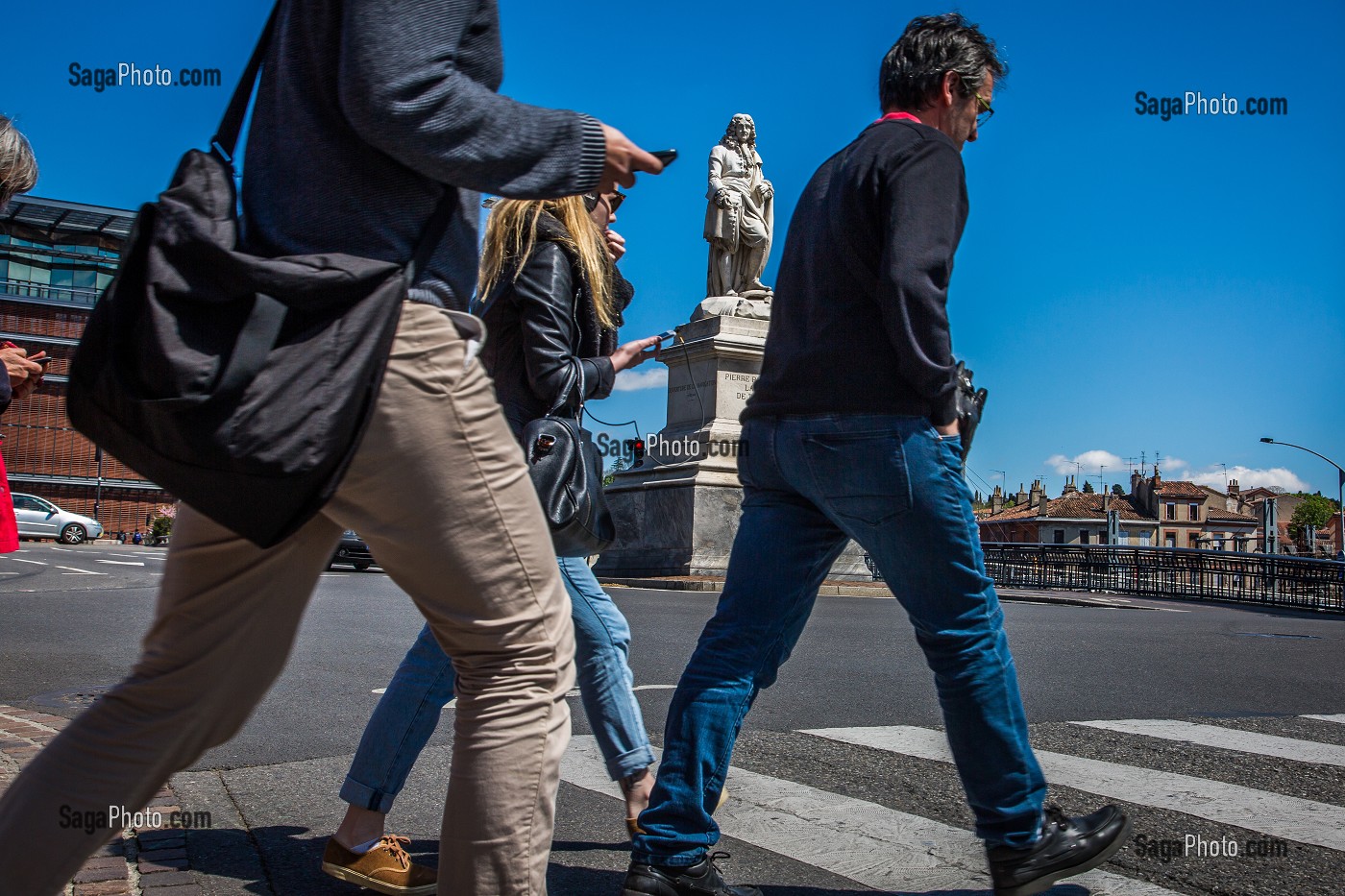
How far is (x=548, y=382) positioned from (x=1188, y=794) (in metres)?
2.46

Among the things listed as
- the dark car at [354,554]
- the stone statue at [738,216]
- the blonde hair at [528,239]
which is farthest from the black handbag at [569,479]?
the dark car at [354,554]

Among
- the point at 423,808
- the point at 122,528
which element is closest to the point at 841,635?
the point at 423,808

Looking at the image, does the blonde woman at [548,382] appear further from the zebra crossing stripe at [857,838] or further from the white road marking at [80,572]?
the white road marking at [80,572]

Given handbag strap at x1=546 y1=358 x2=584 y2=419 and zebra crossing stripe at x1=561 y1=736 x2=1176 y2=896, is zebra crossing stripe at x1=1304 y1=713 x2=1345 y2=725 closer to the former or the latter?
zebra crossing stripe at x1=561 y1=736 x2=1176 y2=896

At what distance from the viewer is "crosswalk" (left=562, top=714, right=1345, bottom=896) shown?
10.0 feet

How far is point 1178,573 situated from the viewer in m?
29.9

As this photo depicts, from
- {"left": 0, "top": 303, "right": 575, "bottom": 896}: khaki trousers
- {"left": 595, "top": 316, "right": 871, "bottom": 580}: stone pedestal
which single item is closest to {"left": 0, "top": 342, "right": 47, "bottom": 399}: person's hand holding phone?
{"left": 0, "top": 303, "right": 575, "bottom": 896}: khaki trousers

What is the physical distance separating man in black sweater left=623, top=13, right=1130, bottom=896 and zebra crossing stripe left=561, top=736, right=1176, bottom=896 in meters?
0.36

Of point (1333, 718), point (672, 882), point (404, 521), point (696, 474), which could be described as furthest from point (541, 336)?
point (696, 474)

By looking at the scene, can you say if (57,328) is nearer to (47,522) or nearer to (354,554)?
(47,522)

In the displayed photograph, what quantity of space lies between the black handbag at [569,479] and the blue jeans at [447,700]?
0.13 meters

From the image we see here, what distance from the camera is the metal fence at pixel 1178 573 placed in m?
25.2

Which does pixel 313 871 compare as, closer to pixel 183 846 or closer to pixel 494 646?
pixel 183 846

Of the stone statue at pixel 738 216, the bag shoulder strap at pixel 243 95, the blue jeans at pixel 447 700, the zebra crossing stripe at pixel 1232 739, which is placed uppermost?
the stone statue at pixel 738 216
